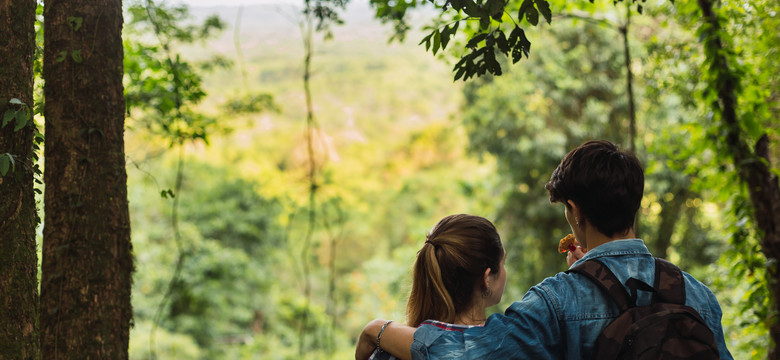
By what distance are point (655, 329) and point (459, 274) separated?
18.6 inches

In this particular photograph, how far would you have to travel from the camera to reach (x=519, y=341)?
1.28 metres

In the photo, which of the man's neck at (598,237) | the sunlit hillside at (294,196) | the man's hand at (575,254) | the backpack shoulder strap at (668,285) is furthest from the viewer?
the sunlit hillside at (294,196)

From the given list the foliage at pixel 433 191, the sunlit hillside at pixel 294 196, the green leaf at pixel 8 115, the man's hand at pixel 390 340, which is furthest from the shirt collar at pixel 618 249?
the green leaf at pixel 8 115

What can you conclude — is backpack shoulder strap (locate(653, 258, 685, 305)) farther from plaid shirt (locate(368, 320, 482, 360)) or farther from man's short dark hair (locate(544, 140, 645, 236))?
plaid shirt (locate(368, 320, 482, 360))

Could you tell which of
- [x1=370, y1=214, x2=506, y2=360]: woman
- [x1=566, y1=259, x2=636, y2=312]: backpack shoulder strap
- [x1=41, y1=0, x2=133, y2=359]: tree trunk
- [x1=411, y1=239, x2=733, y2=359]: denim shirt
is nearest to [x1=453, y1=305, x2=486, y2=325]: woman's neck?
[x1=370, y1=214, x2=506, y2=360]: woman

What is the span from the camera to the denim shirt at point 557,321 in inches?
50.7

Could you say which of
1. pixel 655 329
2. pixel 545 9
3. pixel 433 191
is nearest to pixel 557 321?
pixel 655 329

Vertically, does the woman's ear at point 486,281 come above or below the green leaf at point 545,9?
below

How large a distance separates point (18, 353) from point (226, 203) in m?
12.0

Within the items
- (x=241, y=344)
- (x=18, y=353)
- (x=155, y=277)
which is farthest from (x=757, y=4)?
(x=241, y=344)

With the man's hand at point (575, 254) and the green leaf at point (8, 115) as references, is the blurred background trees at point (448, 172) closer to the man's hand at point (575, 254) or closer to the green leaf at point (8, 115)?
the man's hand at point (575, 254)

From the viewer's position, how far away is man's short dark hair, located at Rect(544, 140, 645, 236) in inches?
53.4

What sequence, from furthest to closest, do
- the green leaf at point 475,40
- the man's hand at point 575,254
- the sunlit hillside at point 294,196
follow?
the sunlit hillside at point 294,196 → the green leaf at point 475,40 → the man's hand at point 575,254

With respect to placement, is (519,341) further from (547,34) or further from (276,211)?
(276,211)
